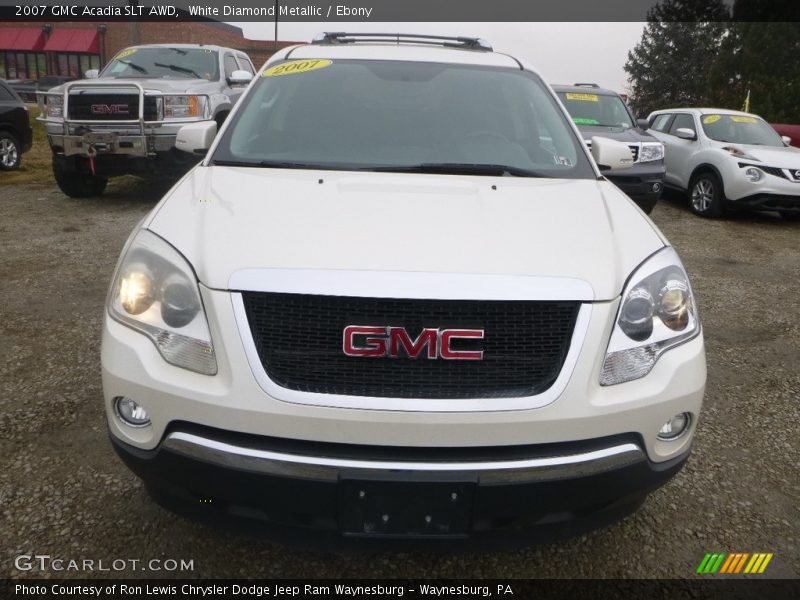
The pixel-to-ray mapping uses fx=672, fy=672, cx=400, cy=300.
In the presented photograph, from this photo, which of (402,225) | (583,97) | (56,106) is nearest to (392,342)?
(402,225)

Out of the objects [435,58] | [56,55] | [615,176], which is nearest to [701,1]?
[56,55]

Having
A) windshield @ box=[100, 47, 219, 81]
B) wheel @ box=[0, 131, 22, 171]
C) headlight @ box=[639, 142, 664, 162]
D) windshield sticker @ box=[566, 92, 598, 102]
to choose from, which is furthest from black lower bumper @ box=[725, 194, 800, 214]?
wheel @ box=[0, 131, 22, 171]

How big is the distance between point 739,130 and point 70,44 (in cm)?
3904

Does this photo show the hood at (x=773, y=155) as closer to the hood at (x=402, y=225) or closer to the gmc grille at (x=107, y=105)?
the hood at (x=402, y=225)

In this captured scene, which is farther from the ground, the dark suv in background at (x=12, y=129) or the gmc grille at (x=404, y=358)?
the gmc grille at (x=404, y=358)

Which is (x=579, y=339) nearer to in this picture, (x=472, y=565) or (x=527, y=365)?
(x=527, y=365)

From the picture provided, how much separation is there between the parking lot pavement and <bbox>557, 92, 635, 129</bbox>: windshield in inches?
183

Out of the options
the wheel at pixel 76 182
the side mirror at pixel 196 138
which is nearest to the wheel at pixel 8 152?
the wheel at pixel 76 182

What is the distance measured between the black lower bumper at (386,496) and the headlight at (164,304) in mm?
205

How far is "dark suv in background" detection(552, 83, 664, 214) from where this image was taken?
7.80 m

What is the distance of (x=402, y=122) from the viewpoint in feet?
9.54

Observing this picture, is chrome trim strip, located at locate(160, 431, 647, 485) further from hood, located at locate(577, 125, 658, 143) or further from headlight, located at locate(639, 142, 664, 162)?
headlight, located at locate(639, 142, 664, 162)

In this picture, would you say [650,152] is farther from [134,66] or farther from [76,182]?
[76,182]

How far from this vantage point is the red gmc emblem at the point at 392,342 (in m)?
1.70
